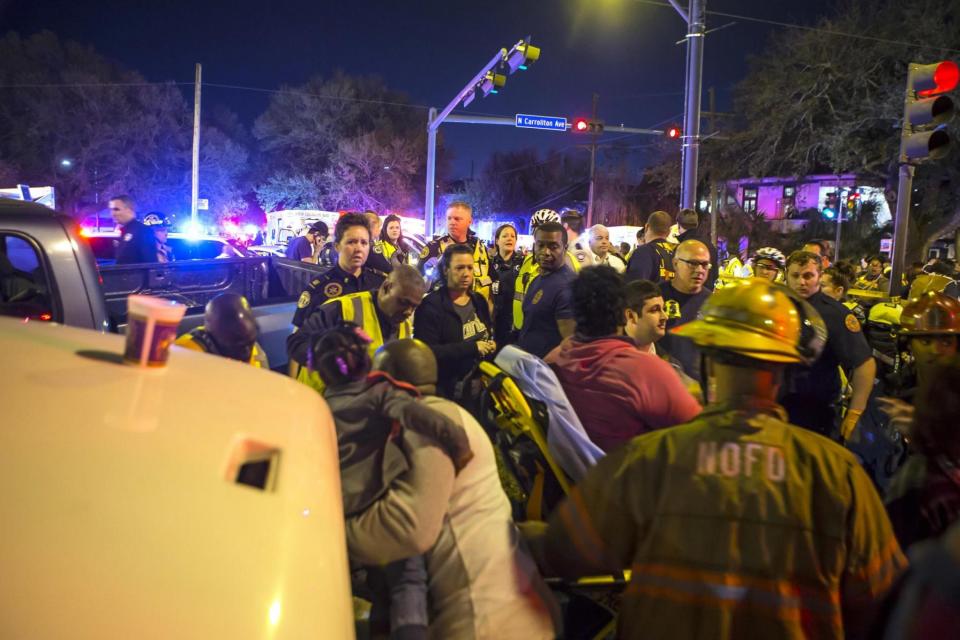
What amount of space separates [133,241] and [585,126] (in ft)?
53.6

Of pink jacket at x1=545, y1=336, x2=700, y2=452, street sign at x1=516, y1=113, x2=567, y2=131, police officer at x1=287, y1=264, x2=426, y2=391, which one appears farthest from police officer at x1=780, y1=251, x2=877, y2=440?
street sign at x1=516, y1=113, x2=567, y2=131

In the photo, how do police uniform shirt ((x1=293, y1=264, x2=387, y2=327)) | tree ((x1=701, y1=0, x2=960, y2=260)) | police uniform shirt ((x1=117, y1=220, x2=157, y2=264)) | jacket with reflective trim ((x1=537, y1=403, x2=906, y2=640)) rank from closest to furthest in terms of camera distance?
1. jacket with reflective trim ((x1=537, y1=403, x2=906, y2=640))
2. police uniform shirt ((x1=293, y1=264, x2=387, y2=327))
3. police uniform shirt ((x1=117, y1=220, x2=157, y2=264))
4. tree ((x1=701, y1=0, x2=960, y2=260))

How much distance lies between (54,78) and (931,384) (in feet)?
182

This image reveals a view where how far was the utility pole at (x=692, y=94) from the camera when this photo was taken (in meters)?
10.9

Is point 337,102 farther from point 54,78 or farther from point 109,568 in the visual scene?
point 109,568

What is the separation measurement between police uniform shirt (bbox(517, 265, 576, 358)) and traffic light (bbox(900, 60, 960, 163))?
5024 millimetres

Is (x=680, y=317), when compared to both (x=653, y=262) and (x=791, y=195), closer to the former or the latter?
(x=653, y=262)

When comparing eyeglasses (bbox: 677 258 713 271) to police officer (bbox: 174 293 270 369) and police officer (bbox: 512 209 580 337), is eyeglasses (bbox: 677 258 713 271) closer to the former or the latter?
police officer (bbox: 512 209 580 337)

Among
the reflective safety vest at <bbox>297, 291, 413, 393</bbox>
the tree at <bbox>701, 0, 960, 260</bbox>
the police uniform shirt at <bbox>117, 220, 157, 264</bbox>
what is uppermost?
the tree at <bbox>701, 0, 960, 260</bbox>

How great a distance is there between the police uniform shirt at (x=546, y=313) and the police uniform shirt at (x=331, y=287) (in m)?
1.15

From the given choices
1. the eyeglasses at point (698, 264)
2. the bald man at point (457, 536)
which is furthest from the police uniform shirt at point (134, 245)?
the bald man at point (457, 536)

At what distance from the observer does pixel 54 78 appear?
47594 mm

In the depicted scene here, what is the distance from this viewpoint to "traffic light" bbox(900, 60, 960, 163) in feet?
26.1

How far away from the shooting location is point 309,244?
31.8 feet
